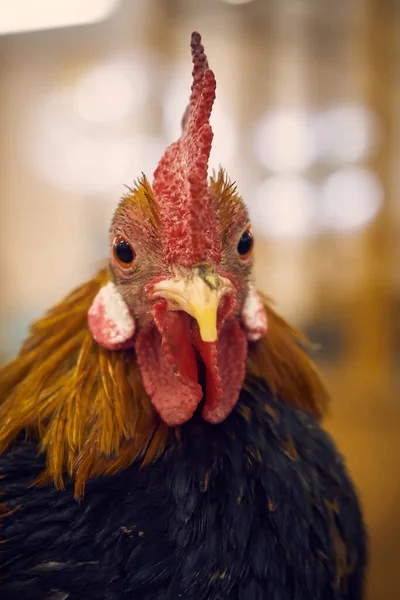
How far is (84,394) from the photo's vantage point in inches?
31.0

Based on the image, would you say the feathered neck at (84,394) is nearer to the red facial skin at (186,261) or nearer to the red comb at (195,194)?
the red facial skin at (186,261)

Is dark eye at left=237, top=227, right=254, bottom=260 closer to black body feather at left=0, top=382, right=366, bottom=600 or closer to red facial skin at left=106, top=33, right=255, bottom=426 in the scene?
red facial skin at left=106, top=33, right=255, bottom=426

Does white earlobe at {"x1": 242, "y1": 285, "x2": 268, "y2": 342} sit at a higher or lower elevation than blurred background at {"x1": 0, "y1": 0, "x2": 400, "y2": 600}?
lower

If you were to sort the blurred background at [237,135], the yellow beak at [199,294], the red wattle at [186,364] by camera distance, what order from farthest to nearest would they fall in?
the blurred background at [237,135] → the red wattle at [186,364] → the yellow beak at [199,294]

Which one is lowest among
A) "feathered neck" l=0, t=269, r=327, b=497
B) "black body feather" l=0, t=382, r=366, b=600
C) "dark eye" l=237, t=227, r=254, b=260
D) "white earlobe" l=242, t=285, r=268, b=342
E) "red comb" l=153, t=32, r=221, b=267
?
"black body feather" l=0, t=382, r=366, b=600

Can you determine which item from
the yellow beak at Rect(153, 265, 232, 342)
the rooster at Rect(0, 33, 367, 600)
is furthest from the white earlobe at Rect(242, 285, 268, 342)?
the yellow beak at Rect(153, 265, 232, 342)

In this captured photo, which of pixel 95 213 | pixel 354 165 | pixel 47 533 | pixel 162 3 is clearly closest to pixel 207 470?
pixel 47 533

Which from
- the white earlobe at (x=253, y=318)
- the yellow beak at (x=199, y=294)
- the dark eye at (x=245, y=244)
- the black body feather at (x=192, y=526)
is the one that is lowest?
the black body feather at (x=192, y=526)

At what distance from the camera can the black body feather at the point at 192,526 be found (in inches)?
27.5

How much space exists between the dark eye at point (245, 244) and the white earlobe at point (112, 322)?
0.63 ft

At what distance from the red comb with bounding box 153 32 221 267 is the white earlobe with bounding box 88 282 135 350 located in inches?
5.2

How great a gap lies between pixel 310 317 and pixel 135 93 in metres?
0.68

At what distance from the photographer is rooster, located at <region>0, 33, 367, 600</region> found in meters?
0.69

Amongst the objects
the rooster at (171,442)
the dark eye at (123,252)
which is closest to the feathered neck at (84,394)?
the rooster at (171,442)
